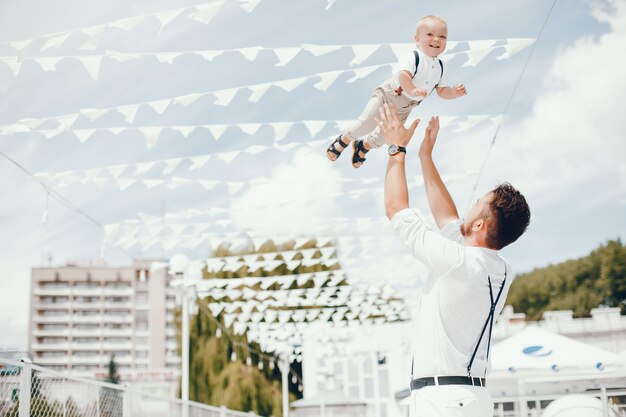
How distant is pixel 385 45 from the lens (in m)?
6.47

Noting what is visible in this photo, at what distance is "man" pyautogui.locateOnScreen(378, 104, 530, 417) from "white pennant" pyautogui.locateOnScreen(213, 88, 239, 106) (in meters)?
4.40

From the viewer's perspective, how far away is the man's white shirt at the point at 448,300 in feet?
9.50

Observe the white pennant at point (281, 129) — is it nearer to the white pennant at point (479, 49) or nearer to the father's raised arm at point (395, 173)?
the white pennant at point (479, 49)

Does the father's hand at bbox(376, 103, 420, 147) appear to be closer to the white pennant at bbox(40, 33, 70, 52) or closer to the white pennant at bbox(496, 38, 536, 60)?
the white pennant at bbox(40, 33, 70, 52)

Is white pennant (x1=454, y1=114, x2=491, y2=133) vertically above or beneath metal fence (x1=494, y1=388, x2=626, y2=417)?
above

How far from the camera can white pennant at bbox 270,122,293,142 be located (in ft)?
26.8

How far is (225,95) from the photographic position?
7.32 metres

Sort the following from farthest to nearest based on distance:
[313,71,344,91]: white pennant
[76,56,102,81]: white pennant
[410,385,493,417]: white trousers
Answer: [313,71,344,91]: white pennant, [76,56,102,81]: white pennant, [410,385,493,417]: white trousers

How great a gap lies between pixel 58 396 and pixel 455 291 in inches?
167

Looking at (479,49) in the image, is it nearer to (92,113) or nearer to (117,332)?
(92,113)

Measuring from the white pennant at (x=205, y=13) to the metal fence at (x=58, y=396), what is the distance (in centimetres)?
286

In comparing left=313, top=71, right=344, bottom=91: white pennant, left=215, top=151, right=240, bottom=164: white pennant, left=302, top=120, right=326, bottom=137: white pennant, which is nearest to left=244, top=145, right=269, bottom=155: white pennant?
left=215, top=151, right=240, bottom=164: white pennant

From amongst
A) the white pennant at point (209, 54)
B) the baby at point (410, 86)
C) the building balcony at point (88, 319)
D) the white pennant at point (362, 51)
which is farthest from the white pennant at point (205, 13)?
the building balcony at point (88, 319)

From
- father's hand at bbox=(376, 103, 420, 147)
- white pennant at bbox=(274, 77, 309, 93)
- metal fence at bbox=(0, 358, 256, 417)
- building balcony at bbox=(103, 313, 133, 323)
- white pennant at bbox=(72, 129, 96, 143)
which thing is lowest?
metal fence at bbox=(0, 358, 256, 417)
